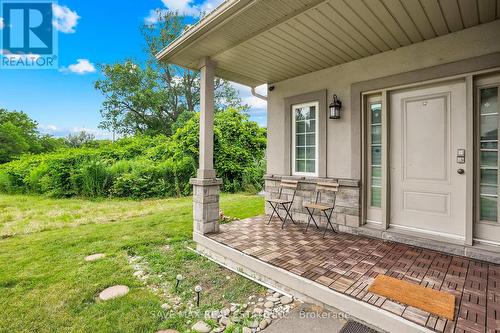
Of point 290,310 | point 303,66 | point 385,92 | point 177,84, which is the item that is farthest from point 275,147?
point 177,84

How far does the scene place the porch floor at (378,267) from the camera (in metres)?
1.89

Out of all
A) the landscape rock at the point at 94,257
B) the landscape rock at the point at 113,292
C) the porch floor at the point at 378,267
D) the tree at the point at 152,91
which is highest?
the tree at the point at 152,91

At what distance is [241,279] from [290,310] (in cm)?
76

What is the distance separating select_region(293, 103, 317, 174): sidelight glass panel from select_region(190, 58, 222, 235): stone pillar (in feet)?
5.73

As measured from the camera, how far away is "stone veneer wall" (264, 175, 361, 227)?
390 centimetres

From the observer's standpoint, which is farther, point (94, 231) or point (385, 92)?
point (94, 231)

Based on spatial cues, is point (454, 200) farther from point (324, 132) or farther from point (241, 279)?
point (241, 279)

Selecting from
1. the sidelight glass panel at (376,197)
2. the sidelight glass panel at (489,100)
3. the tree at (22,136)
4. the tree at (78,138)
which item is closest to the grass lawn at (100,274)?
the sidelight glass panel at (376,197)

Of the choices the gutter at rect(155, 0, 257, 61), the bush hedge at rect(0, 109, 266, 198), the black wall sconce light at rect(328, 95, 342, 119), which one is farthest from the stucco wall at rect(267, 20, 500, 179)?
the bush hedge at rect(0, 109, 266, 198)

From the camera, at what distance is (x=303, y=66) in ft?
13.9

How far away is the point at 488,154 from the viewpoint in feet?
9.71

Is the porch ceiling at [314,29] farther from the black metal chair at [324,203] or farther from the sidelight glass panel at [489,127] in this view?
the black metal chair at [324,203]

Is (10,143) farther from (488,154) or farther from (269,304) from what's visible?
(488,154)

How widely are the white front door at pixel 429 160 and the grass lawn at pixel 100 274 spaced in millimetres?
2438
